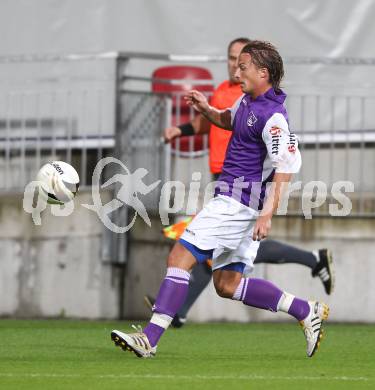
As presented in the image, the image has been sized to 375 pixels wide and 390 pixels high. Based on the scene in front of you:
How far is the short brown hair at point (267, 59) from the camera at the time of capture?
356 inches

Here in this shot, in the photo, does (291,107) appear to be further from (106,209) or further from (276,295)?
A: (276,295)

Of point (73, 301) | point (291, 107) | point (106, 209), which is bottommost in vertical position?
point (73, 301)

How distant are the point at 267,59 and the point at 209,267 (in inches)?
142

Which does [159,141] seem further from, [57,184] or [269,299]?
[269,299]

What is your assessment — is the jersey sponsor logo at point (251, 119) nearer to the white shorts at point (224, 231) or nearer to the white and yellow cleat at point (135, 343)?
the white shorts at point (224, 231)

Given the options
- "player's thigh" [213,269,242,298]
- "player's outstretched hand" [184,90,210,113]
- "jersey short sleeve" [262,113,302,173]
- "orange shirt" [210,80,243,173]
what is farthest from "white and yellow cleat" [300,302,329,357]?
"orange shirt" [210,80,243,173]

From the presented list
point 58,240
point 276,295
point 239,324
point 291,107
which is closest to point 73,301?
point 58,240

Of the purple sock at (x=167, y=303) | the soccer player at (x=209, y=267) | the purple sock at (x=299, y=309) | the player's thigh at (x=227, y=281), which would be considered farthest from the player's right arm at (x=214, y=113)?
the soccer player at (x=209, y=267)

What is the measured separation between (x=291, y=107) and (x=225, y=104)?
2591 millimetres

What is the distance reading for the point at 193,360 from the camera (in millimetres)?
9047

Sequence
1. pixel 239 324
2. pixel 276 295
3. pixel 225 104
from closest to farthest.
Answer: pixel 276 295
pixel 225 104
pixel 239 324

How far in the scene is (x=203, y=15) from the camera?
1521cm

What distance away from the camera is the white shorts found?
8.94 m

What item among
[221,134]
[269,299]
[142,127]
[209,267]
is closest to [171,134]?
[221,134]
